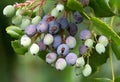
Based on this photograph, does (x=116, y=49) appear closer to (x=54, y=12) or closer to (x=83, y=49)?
(x=83, y=49)

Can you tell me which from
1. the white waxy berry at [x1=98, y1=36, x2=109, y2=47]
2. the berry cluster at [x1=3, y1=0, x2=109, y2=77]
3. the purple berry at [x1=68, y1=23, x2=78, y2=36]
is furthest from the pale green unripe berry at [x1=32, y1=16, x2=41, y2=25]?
the white waxy berry at [x1=98, y1=36, x2=109, y2=47]

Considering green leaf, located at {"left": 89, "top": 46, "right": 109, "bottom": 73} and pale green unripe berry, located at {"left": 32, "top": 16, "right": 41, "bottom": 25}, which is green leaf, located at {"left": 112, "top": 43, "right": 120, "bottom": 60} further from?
pale green unripe berry, located at {"left": 32, "top": 16, "right": 41, "bottom": 25}

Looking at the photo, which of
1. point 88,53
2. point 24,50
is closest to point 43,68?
point 24,50

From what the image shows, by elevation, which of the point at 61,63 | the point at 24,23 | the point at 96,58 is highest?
the point at 24,23

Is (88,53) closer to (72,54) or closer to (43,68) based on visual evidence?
(72,54)

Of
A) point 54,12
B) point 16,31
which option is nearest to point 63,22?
point 54,12
